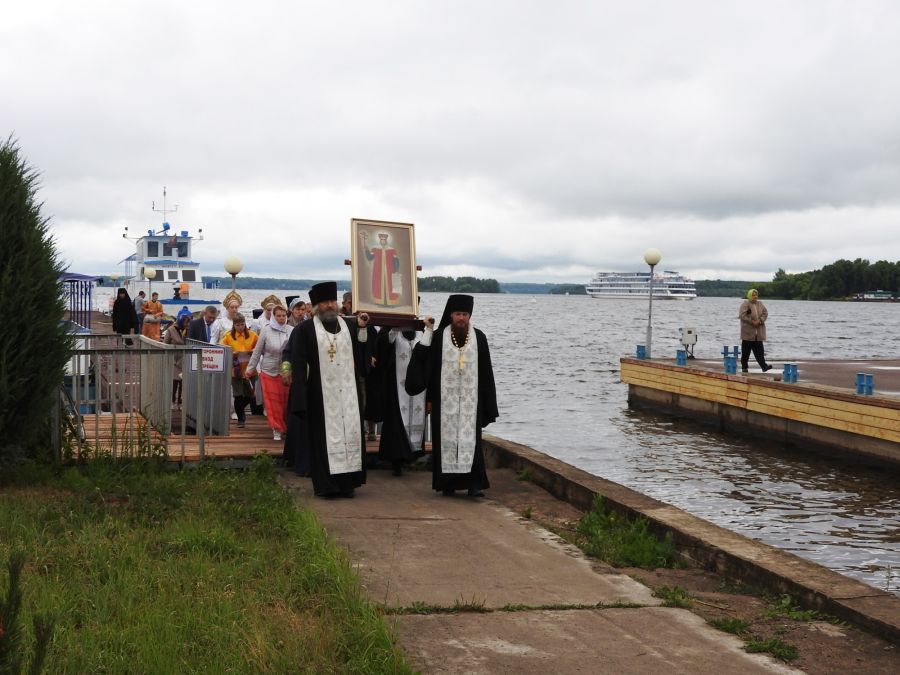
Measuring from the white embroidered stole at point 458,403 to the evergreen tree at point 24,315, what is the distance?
329cm

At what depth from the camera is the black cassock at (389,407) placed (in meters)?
10.5

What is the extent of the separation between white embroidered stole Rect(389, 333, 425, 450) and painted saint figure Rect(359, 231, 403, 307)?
2.30 feet

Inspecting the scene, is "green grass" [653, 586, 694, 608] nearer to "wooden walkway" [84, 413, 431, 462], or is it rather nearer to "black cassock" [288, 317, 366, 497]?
"black cassock" [288, 317, 366, 497]

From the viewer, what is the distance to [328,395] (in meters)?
9.49

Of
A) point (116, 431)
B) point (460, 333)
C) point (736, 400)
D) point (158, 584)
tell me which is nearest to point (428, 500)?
point (460, 333)

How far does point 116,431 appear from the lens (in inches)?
378

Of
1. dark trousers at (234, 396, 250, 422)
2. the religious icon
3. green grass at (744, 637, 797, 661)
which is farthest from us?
dark trousers at (234, 396, 250, 422)

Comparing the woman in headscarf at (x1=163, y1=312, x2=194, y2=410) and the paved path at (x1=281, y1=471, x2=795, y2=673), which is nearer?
the paved path at (x1=281, y1=471, x2=795, y2=673)

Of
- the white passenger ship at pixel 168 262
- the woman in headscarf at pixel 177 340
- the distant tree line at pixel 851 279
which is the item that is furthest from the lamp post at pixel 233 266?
the distant tree line at pixel 851 279

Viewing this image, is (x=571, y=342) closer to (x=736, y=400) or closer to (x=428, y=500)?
(x=736, y=400)

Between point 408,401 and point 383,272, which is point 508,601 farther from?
point 408,401

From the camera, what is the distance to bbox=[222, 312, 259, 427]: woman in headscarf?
13.1 meters

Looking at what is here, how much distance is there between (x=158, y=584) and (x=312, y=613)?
96 centimetres

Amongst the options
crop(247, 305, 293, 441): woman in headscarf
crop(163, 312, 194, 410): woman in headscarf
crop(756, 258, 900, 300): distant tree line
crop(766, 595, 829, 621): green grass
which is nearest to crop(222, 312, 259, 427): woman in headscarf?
crop(163, 312, 194, 410): woman in headscarf
